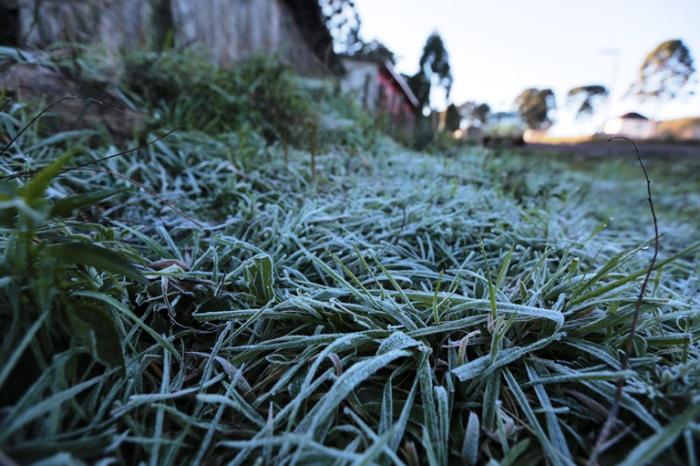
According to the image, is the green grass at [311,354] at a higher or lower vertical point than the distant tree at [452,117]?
lower

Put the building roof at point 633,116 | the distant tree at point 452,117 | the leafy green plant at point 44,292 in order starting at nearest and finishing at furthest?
1. the leafy green plant at point 44,292
2. the distant tree at point 452,117
3. the building roof at point 633,116

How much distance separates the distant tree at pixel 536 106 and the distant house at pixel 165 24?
94.8 feet

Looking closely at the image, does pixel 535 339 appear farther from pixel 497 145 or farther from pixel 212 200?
pixel 497 145

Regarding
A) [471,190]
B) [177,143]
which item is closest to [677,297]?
[471,190]

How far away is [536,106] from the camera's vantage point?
31125 millimetres

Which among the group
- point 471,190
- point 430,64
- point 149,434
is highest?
point 430,64

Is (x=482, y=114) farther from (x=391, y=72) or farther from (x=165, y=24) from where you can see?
(x=165, y=24)

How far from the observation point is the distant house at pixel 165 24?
2.21m

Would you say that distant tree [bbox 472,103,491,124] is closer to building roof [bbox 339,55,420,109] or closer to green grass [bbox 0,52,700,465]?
building roof [bbox 339,55,420,109]

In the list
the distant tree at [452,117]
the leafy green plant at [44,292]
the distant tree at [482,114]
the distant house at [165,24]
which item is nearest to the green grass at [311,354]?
the leafy green plant at [44,292]

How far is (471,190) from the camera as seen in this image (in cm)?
170

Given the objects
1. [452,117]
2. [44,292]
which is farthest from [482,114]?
[44,292]

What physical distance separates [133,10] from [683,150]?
7.61 meters

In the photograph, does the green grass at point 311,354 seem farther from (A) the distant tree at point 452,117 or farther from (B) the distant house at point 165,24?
(A) the distant tree at point 452,117
